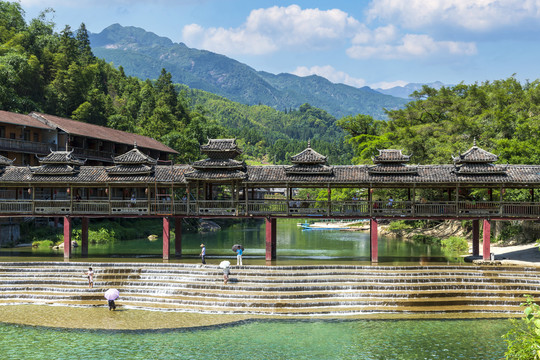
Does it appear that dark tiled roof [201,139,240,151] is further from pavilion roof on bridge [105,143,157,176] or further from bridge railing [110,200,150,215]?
bridge railing [110,200,150,215]

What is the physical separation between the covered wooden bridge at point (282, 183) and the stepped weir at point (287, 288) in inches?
204

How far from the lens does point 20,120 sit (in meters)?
56.8

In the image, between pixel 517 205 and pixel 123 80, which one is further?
pixel 123 80

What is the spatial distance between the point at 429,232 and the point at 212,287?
4002 cm

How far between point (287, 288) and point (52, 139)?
42572mm

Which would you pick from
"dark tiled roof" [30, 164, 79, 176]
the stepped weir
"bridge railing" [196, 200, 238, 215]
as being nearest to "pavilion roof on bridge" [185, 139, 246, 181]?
"bridge railing" [196, 200, 238, 215]

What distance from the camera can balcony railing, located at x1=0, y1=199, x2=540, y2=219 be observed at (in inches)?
1459

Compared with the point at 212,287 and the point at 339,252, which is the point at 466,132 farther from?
the point at 212,287

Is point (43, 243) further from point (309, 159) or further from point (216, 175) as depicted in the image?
point (309, 159)

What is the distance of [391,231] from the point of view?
231ft

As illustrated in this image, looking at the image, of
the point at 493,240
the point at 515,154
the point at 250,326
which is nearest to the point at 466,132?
the point at 515,154

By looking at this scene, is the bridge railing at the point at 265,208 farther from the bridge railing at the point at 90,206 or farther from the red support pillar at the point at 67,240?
the red support pillar at the point at 67,240

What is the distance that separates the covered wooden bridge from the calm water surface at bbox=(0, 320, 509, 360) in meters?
12.2

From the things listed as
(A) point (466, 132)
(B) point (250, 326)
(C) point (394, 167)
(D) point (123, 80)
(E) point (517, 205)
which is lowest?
(B) point (250, 326)
